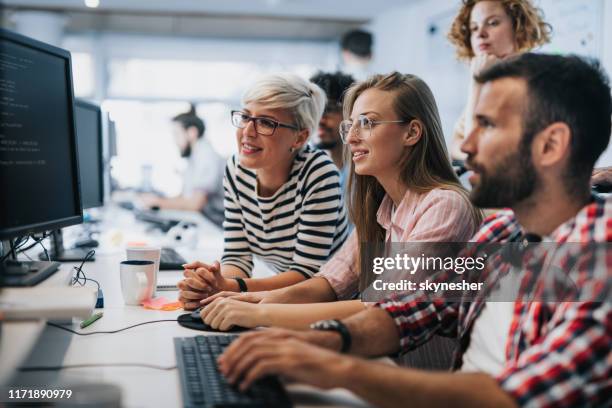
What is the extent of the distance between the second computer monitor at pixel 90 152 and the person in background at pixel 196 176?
1.90 meters

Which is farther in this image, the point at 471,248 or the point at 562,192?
the point at 471,248

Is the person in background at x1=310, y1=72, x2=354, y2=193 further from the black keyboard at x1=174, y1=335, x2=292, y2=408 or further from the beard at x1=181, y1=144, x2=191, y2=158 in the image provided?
the beard at x1=181, y1=144, x2=191, y2=158

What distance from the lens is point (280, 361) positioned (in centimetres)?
90

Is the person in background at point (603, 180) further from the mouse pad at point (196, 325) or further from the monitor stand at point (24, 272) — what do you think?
the monitor stand at point (24, 272)

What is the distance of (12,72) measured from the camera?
1.16 m

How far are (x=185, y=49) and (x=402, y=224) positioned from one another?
20.8ft

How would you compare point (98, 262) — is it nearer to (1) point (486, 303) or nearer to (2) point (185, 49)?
(1) point (486, 303)

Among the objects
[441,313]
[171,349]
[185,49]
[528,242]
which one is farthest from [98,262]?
[185,49]

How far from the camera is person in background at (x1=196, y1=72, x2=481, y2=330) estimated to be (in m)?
1.44

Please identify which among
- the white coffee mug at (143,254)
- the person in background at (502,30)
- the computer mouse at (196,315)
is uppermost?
the person in background at (502,30)

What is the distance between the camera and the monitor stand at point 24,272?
108 centimetres

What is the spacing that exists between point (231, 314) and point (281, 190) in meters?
0.78

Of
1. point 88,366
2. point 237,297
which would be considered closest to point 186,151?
point 237,297

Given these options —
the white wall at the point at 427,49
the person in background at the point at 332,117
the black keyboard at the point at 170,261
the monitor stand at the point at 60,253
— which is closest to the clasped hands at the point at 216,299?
the black keyboard at the point at 170,261
